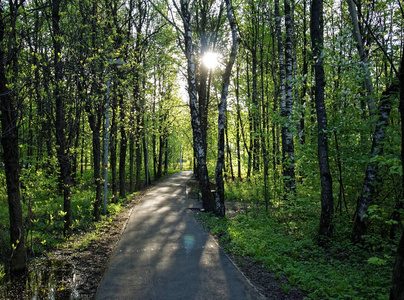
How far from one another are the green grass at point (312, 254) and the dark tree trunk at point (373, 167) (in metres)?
0.41

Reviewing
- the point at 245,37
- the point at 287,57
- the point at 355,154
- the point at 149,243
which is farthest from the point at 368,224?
the point at 245,37

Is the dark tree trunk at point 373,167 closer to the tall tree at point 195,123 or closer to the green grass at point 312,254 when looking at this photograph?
the green grass at point 312,254

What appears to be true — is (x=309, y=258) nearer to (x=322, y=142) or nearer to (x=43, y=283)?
(x=322, y=142)

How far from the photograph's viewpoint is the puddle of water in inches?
195

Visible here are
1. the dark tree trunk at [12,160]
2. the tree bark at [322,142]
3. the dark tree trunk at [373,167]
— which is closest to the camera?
the dark tree trunk at [12,160]

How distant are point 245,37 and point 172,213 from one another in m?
15.0

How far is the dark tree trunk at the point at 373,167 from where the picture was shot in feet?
19.2

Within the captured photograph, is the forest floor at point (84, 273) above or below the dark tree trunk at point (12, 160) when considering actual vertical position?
below

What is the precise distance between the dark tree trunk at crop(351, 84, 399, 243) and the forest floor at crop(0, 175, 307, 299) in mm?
2527

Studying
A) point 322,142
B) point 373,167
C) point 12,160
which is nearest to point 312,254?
point 373,167

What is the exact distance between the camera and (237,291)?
16.5ft

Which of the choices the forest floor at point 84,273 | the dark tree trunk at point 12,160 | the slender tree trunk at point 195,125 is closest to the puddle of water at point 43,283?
the forest floor at point 84,273

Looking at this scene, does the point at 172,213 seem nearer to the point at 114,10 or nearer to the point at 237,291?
the point at 237,291

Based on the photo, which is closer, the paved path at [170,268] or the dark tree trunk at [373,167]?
the paved path at [170,268]
